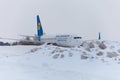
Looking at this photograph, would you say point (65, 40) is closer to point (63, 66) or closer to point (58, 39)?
point (58, 39)

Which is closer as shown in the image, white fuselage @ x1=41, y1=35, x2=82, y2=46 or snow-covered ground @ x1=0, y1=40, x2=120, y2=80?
snow-covered ground @ x1=0, y1=40, x2=120, y2=80

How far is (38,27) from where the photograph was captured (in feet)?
174

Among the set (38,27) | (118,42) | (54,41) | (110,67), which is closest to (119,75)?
(110,67)

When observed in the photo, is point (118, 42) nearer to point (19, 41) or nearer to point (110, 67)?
point (110, 67)

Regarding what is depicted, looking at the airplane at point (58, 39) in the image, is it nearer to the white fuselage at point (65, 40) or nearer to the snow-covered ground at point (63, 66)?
the white fuselage at point (65, 40)

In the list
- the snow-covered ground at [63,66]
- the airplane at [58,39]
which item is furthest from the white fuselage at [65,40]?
the snow-covered ground at [63,66]

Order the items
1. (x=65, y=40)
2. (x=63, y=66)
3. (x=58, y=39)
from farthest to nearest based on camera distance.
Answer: (x=58, y=39), (x=65, y=40), (x=63, y=66)

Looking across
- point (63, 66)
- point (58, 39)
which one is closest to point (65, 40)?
point (58, 39)

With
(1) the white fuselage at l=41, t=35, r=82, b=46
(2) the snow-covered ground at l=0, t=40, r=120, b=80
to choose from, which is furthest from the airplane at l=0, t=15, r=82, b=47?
(2) the snow-covered ground at l=0, t=40, r=120, b=80

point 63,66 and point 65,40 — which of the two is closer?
point 63,66

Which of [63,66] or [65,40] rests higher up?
[65,40]

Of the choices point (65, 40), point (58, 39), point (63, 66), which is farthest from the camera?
point (58, 39)

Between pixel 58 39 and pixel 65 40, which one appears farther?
pixel 58 39

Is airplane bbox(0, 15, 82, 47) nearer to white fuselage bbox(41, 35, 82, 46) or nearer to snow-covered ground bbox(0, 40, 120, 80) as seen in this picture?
white fuselage bbox(41, 35, 82, 46)
